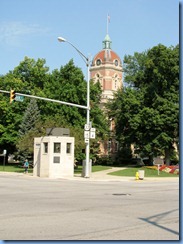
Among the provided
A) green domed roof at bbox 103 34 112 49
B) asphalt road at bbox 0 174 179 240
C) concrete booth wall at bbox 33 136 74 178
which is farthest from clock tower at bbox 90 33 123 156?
asphalt road at bbox 0 174 179 240

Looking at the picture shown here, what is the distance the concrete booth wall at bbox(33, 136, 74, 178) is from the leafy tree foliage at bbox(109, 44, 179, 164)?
22152 mm

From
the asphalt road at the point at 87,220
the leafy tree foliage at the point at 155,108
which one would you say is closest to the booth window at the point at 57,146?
the asphalt road at the point at 87,220

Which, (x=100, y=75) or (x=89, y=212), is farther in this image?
(x=100, y=75)

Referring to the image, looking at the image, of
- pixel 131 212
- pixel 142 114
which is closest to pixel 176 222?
pixel 131 212

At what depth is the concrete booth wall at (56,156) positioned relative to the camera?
1340 inches

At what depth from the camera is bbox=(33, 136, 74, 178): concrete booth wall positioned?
3403cm

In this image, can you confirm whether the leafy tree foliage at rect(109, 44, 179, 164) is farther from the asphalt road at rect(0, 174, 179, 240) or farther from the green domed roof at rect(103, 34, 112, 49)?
the green domed roof at rect(103, 34, 112, 49)

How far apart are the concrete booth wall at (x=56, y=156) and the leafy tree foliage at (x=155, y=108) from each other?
22152 mm

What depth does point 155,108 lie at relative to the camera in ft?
187

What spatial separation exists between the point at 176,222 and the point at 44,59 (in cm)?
5948

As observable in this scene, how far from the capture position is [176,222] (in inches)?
405

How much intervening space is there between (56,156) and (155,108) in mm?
26307

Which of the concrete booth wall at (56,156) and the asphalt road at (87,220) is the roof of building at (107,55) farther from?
the asphalt road at (87,220)

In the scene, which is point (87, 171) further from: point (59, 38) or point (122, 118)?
point (122, 118)
